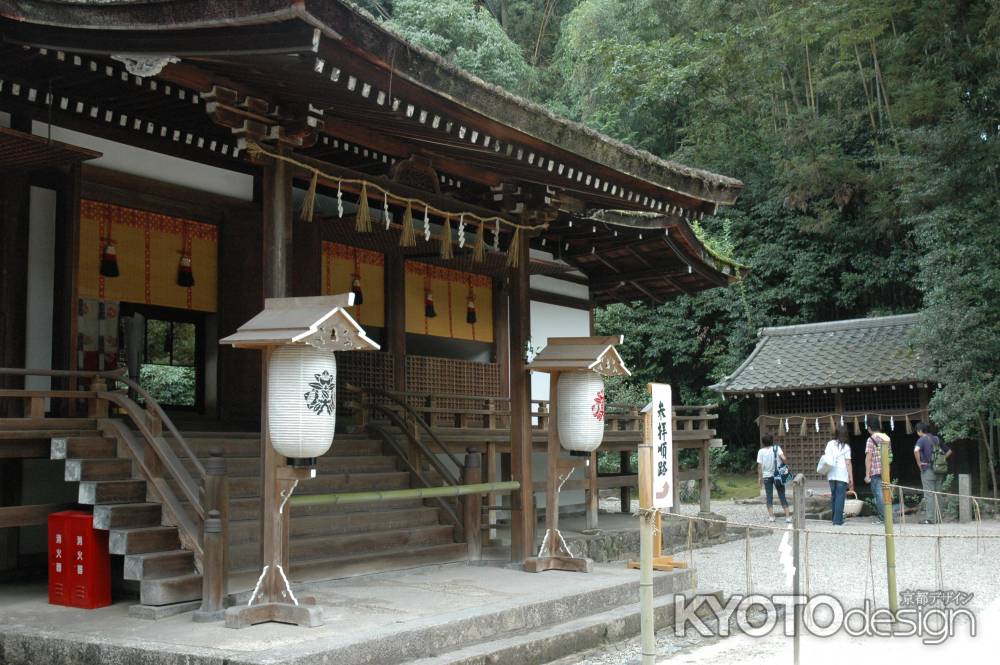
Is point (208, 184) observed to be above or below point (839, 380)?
above

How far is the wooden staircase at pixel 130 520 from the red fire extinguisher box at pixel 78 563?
0.56 feet

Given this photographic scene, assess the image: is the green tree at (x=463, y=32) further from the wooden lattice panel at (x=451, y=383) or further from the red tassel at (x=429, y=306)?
the red tassel at (x=429, y=306)

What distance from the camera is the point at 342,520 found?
855cm

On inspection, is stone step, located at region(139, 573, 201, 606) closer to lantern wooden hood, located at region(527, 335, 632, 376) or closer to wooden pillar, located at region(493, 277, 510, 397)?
lantern wooden hood, located at region(527, 335, 632, 376)

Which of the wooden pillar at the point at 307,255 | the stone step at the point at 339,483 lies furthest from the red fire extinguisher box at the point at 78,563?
the wooden pillar at the point at 307,255

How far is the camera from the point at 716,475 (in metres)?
28.1

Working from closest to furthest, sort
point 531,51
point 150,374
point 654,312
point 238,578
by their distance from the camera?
point 238,578 → point 150,374 → point 654,312 → point 531,51

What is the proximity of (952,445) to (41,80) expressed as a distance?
1919 cm

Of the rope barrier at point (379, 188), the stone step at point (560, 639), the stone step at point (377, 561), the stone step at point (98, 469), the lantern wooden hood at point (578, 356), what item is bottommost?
the stone step at point (560, 639)

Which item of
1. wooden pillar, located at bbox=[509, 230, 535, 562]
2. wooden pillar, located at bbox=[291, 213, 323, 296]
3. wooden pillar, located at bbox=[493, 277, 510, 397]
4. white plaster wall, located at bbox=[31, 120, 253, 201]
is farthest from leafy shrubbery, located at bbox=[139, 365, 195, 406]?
wooden pillar, located at bbox=[509, 230, 535, 562]

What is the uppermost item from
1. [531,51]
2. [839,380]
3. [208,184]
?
[531,51]

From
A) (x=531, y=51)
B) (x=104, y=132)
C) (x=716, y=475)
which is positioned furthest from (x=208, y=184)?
(x=531, y=51)

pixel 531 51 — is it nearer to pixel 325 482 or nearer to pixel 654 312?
pixel 654 312

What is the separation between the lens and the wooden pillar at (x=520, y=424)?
8.88 metres
